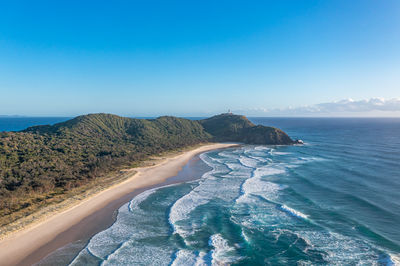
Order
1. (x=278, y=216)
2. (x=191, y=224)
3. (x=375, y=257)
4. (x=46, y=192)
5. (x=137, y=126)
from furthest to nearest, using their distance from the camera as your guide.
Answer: (x=137, y=126), (x=46, y=192), (x=278, y=216), (x=191, y=224), (x=375, y=257)

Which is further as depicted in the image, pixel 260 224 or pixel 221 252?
pixel 260 224

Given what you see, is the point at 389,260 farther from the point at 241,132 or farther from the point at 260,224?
the point at 241,132

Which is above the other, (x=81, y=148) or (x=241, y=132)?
(x=81, y=148)

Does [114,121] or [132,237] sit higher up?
[114,121]

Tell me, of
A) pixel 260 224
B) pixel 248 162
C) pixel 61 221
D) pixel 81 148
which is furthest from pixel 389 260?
pixel 81 148

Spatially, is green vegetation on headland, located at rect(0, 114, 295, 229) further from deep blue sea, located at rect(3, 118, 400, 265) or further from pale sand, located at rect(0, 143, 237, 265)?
deep blue sea, located at rect(3, 118, 400, 265)

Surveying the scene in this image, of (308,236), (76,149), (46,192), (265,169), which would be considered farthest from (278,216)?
(76,149)

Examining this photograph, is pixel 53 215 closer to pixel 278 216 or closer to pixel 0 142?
pixel 278 216

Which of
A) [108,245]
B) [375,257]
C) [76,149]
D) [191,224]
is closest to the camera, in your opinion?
[375,257]
